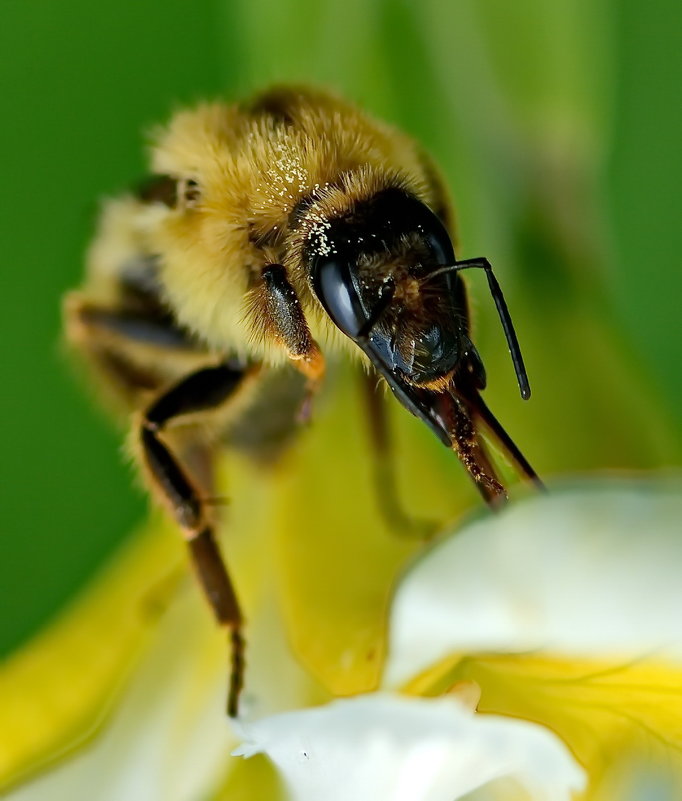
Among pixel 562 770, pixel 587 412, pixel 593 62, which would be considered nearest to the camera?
pixel 562 770

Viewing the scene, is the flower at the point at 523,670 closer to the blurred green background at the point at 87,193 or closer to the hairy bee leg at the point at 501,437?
the hairy bee leg at the point at 501,437

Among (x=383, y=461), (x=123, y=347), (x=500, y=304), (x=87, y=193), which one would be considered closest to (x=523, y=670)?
(x=500, y=304)

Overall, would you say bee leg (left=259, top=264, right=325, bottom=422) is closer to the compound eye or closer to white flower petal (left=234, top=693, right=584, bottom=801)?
the compound eye

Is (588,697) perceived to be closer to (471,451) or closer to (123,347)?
(471,451)

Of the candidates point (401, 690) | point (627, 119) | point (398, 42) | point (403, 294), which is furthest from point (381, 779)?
point (627, 119)

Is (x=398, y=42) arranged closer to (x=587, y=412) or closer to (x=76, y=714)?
(x=587, y=412)

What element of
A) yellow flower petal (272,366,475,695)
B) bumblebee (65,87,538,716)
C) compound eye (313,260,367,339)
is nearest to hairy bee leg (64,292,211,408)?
bumblebee (65,87,538,716)

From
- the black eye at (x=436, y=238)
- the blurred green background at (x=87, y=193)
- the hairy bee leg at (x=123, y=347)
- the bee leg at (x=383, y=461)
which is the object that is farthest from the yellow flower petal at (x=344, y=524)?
the blurred green background at (x=87, y=193)
